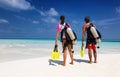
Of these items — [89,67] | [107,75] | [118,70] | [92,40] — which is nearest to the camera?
[107,75]

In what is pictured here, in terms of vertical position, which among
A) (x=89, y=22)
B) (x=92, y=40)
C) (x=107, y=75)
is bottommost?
(x=107, y=75)

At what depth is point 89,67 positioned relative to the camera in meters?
6.28

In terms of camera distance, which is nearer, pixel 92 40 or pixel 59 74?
pixel 59 74

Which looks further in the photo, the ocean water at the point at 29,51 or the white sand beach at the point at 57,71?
the ocean water at the point at 29,51

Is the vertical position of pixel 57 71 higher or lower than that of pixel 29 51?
lower

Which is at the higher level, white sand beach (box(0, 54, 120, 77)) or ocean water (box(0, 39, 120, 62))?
ocean water (box(0, 39, 120, 62))

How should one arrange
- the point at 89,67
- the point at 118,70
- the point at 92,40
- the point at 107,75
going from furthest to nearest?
the point at 92,40 < the point at 89,67 < the point at 118,70 < the point at 107,75

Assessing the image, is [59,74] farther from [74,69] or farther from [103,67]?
[103,67]

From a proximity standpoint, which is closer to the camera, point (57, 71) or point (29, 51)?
point (57, 71)

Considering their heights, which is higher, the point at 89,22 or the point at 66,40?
the point at 89,22

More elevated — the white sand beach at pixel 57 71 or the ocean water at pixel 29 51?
the ocean water at pixel 29 51

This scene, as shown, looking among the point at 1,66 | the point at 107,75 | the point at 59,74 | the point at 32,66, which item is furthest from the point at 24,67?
the point at 107,75

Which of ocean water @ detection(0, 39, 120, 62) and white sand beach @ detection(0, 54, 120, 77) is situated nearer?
white sand beach @ detection(0, 54, 120, 77)

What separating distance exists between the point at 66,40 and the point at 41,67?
1.16 meters
